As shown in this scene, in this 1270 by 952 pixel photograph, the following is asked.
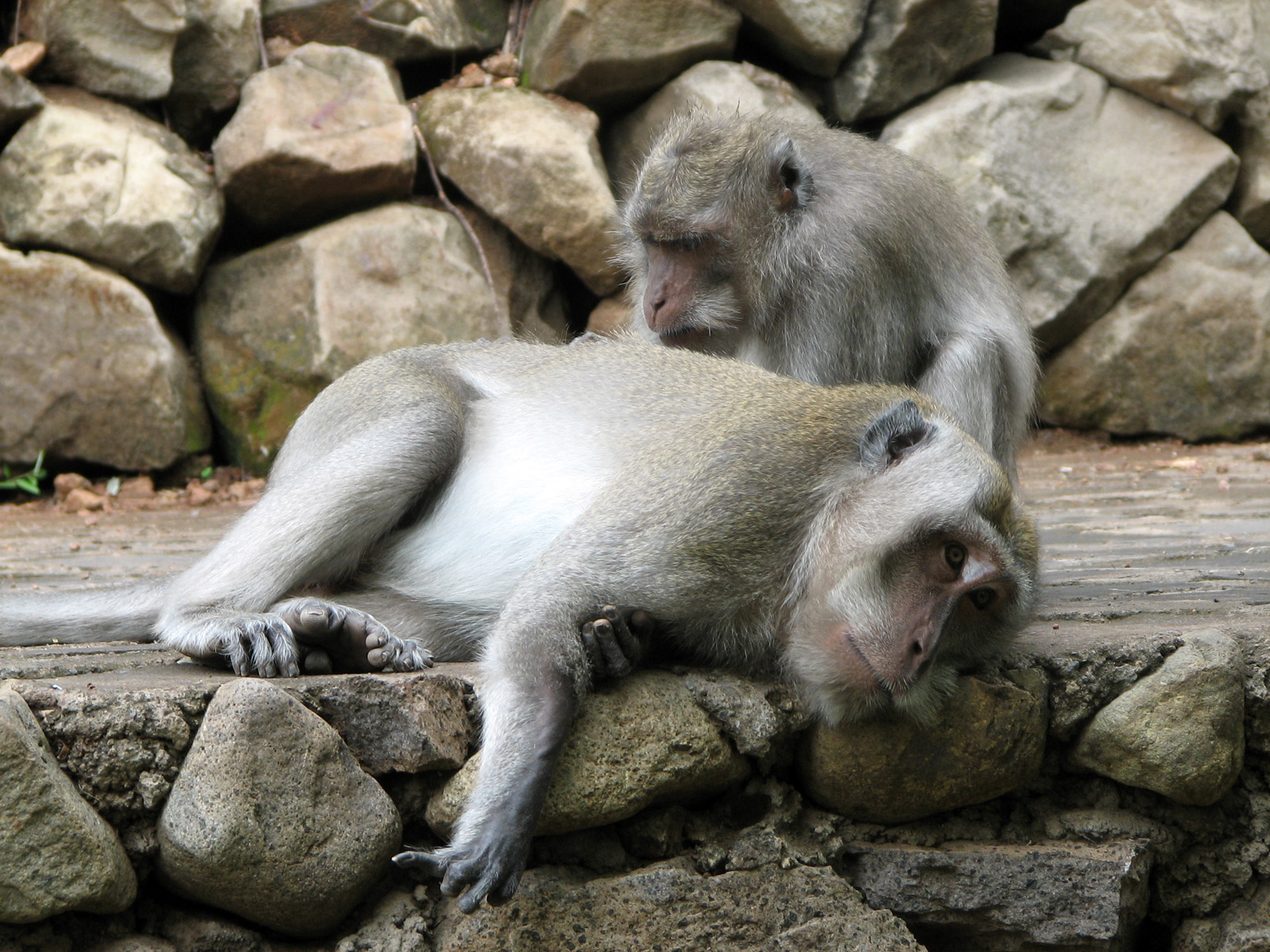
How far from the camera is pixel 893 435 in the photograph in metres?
3.26

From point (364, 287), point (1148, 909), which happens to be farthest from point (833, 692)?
point (364, 287)

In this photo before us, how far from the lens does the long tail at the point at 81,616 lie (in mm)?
3783

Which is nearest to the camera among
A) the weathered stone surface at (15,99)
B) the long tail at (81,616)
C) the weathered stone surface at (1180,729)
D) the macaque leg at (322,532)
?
the macaque leg at (322,532)

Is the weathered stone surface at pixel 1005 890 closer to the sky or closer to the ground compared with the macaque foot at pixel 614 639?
closer to the ground

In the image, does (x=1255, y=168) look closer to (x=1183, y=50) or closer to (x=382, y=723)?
(x=1183, y=50)

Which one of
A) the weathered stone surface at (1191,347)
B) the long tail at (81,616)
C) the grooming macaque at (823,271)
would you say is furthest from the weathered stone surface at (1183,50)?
the long tail at (81,616)

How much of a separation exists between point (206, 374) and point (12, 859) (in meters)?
7.00

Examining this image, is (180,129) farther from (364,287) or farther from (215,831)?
(215,831)

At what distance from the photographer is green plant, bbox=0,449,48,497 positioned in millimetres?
8430

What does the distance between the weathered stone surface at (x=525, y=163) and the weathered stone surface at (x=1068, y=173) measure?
261 cm

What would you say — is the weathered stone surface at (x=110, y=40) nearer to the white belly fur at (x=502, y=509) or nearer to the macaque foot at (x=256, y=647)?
the white belly fur at (x=502, y=509)

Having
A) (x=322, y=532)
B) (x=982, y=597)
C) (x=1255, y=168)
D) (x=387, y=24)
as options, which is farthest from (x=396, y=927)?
(x=1255, y=168)

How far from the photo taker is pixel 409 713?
2.96m

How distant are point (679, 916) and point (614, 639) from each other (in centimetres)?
66
